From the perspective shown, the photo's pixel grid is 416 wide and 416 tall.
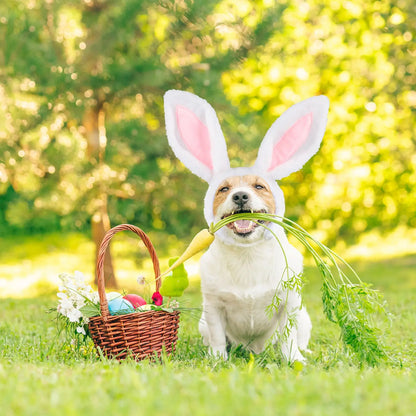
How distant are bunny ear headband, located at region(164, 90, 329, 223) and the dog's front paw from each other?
665 millimetres

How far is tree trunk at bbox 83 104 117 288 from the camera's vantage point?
623cm

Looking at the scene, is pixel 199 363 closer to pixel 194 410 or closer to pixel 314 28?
pixel 194 410

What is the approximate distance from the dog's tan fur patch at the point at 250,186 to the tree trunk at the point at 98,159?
3.39m

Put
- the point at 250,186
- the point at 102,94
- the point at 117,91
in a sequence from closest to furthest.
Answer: the point at 250,186 → the point at 117,91 → the point at 102,94

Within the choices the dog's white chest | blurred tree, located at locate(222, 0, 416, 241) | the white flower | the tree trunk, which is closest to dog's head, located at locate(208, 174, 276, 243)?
the dog's white chest

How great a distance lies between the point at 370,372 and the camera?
2.48 metres

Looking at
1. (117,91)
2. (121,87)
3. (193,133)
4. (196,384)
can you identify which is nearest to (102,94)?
(117,91)

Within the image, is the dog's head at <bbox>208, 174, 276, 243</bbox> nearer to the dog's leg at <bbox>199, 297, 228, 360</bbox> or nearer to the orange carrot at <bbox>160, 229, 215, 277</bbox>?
the orange carrot at <bbox>160, 229, 215, 277</bbox>

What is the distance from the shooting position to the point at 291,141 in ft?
10.1

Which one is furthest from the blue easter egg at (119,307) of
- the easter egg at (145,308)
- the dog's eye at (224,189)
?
the dog's eye at (224,189)

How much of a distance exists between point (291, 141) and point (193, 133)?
53 centimetres

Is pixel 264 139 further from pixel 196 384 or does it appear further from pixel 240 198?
pixel 196 384

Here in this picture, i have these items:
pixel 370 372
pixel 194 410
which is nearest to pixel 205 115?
pixel 370 372

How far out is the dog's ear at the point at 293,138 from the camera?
305 cm
